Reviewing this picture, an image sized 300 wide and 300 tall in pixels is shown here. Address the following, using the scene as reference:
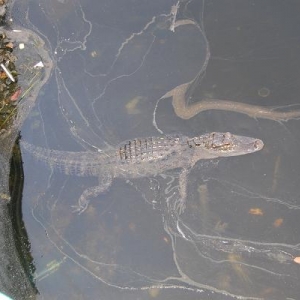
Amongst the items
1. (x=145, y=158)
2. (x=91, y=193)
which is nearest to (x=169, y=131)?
(x=145, y=158)

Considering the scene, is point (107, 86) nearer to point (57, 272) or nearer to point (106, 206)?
point (106, 206)

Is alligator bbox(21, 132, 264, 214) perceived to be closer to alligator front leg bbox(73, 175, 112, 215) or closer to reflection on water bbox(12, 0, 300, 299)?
alligator front leg bbox(73, 175, 112, 215)

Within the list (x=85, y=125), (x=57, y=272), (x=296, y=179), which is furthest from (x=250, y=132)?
(x=57, y=272)

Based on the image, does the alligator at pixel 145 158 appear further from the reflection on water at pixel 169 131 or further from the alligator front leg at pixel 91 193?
the reflection on water at pixel 169 131

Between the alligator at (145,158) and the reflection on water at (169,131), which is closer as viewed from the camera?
the reflection on water at (169,131)

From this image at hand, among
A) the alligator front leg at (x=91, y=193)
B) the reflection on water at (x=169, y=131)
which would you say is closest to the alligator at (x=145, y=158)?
the alligator front leg at (x=91, y=193)

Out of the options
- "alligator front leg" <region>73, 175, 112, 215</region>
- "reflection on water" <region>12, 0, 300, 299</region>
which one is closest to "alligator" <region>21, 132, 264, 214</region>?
"alligator front leg" <region>73, 175, 112, 215</region>

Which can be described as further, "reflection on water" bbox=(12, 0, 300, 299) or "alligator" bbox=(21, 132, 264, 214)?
"alligator" bbox=(21, 132, 264, 214)
